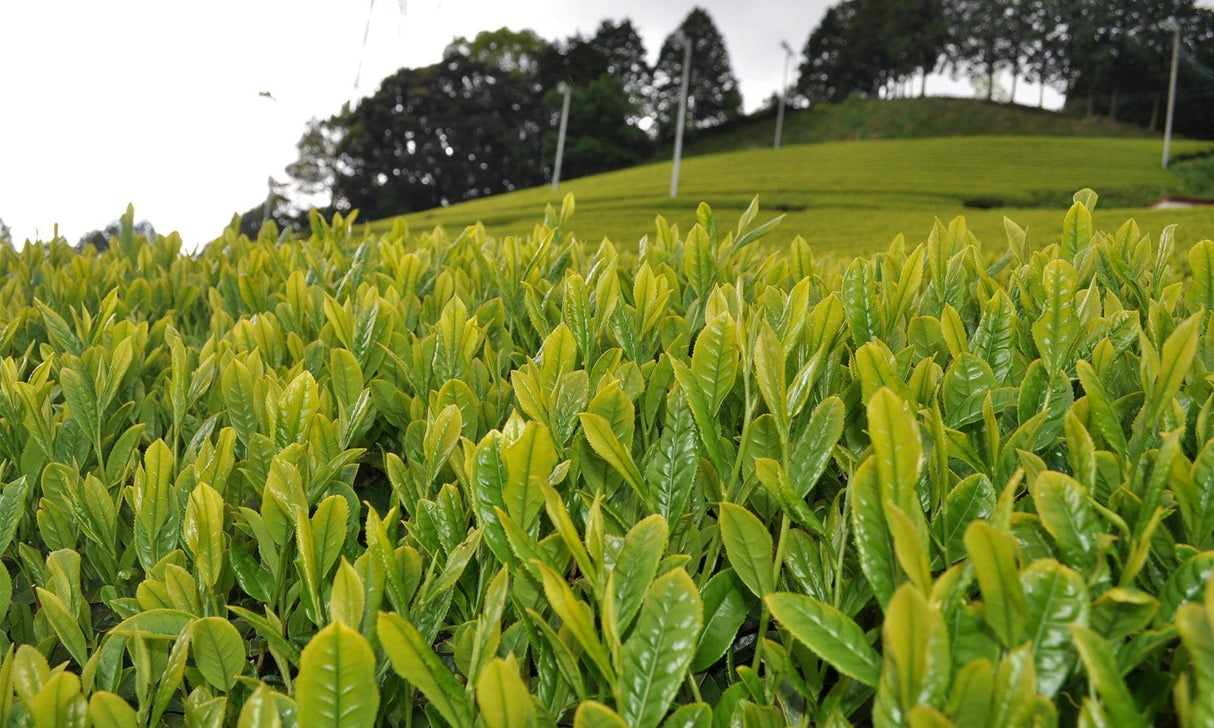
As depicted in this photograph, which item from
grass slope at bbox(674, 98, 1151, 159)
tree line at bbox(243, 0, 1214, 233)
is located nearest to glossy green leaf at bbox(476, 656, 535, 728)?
tree line at bbox(243, 0, 1214, 233)

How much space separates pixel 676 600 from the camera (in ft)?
2.14

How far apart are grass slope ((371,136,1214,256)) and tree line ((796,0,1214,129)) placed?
5794 mm

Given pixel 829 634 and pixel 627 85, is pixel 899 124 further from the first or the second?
pixel 829 634

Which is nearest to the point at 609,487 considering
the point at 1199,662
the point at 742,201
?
the point at 1199,662

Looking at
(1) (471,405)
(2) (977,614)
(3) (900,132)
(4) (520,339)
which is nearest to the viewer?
(2) (977,614)

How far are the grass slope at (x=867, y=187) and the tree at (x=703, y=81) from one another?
1613 centimetres

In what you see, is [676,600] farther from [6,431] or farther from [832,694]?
[6,431]

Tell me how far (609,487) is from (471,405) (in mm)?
284

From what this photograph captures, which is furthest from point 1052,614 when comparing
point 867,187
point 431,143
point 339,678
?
point 431,143

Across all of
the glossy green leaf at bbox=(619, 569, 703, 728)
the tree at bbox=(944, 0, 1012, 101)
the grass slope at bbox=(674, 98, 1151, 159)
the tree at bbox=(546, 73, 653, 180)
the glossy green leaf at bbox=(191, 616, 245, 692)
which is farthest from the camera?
the tree at bbox=(944, 0, 1012, 101)

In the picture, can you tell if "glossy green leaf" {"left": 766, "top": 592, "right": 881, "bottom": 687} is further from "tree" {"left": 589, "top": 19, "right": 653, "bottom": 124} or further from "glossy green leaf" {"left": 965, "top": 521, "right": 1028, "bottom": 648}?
"tree" {"left": 589, "top": 19, "right": 653, "bottom": 124}

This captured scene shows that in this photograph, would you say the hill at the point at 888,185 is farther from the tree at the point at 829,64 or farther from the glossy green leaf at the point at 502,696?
the tree at the point at 829,64

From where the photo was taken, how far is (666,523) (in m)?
0.70

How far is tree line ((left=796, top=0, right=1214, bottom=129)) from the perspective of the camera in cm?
4309
